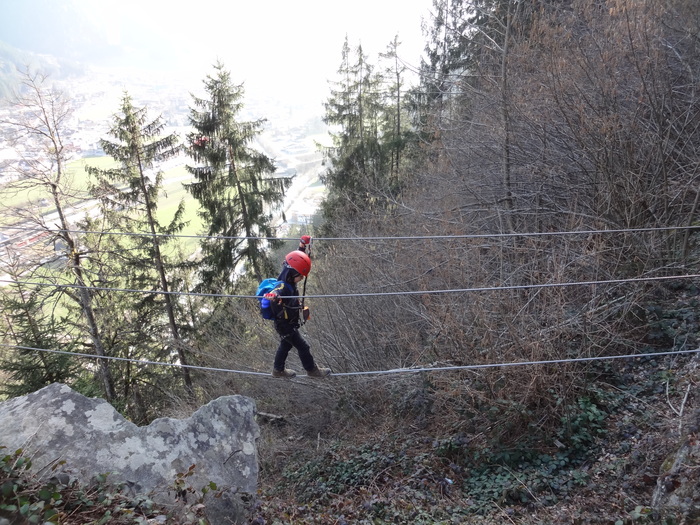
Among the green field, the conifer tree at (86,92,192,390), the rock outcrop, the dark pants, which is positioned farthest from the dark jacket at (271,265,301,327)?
the conifer tree at (86,92,192,390)

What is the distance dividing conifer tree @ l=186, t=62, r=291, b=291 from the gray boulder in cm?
1256

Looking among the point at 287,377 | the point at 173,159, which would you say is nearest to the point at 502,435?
the point at 287,377

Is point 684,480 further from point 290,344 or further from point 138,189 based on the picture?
point 138,189

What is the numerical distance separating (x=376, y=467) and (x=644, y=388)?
419 cm

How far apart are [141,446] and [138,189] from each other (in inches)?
494

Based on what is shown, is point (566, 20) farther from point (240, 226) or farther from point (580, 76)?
point (240, 226)

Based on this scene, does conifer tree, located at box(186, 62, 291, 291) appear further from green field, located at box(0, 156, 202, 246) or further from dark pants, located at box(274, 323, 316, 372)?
dark pants, located at box(274, 323, 316, 372)

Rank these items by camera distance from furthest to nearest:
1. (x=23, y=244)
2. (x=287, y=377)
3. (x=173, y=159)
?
1. (x=173, y=159)
2. (x=23, y=244)
3. (x=287, y=377)

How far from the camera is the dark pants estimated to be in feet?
17.5

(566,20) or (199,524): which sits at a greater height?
(566,20)

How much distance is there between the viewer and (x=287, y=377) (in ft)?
18.9

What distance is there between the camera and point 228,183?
1733 centimetres

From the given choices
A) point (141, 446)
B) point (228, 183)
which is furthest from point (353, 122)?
point (141, 446)

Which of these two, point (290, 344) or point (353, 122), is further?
point (353, 122)
